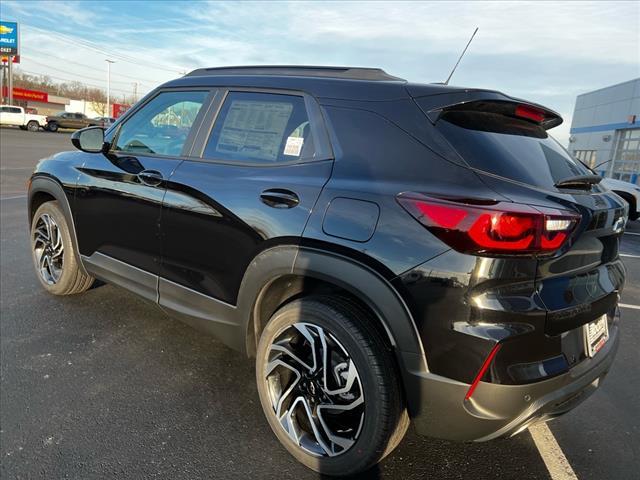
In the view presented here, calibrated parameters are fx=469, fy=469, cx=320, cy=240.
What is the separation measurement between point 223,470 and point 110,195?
6.55ft

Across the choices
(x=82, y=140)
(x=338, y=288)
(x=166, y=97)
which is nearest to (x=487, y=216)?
(x=338, y=288)

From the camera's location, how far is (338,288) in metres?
2.17

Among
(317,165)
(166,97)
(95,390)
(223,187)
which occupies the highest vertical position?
(166,97)

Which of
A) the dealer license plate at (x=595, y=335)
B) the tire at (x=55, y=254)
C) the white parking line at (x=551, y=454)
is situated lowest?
the white parking line at (x=551, y=454)

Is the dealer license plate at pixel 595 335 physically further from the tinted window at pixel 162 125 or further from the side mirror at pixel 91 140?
the side mirror at pixel 91 140

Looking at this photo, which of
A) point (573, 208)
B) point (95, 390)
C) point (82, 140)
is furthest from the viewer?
point (82, 140)

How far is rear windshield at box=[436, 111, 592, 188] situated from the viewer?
6.21 feet

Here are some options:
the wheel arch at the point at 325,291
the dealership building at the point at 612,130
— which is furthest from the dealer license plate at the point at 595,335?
the dealership building at the point at 612,130

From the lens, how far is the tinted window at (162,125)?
9.71ft

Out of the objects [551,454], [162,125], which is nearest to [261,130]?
[162,125]

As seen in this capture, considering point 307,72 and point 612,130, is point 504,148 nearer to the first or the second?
point 307,72

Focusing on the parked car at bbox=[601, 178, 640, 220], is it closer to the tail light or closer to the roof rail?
the roof rail

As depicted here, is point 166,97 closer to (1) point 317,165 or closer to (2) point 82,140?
(2) point 82,140

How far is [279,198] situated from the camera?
224cm
